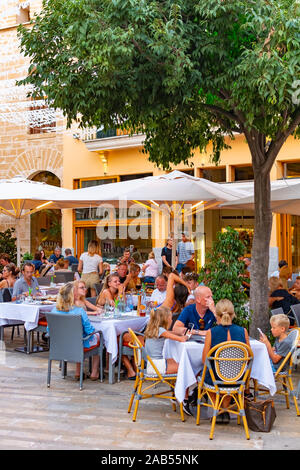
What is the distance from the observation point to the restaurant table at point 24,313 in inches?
342

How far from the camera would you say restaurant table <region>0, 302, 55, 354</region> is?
28.5 ft

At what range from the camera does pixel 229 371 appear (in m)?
5.45

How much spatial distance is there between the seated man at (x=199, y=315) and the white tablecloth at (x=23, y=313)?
306 centimetres

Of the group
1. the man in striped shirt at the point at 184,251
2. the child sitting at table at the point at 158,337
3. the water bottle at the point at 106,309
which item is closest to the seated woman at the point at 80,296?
the water bottle at the point at 106,309

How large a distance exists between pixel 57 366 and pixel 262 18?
18.4 ft

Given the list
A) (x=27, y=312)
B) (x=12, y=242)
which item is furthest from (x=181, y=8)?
(x=12, y=242)

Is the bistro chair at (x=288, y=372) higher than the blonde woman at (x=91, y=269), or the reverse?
the blonde woman at (x=91, y=269)

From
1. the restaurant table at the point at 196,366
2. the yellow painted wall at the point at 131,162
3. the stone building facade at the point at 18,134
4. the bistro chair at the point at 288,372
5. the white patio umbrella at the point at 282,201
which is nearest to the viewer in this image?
the restaurant table at the point at 196,366

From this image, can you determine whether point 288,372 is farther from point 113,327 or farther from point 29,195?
point 29,195

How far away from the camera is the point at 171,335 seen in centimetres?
608

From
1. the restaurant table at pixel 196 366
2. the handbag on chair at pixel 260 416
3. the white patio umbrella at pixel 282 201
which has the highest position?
the white patio umbrella at pixel 282 201

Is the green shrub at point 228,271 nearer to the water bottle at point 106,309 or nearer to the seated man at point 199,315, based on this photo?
the seated man at point 199,315
